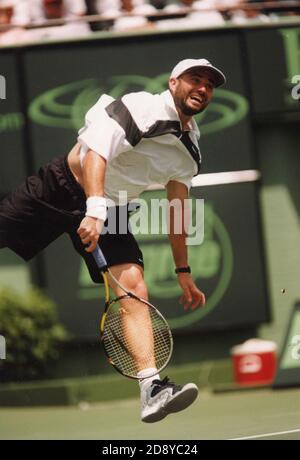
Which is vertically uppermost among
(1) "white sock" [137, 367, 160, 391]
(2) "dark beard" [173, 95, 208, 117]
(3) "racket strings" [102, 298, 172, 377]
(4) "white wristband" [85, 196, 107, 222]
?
(2) "dark beard" [173, 95, 208, 117]

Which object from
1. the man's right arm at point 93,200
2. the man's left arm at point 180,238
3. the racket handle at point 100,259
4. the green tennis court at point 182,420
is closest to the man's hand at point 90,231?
the man's right arm at point 93,200

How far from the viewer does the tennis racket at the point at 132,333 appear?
699cm

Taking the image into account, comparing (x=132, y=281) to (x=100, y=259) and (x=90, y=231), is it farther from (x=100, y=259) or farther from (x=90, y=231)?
(x=90, y=231)

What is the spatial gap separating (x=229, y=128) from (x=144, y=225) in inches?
130

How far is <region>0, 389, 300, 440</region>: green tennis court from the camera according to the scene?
9.38 metres

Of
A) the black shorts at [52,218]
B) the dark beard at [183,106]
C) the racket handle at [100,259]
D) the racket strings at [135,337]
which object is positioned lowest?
the racket strings at [135,337]

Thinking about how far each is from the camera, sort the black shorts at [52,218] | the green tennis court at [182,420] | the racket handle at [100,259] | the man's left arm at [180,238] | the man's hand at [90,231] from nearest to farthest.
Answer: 1. the man's hand at [90,231]
2. the racket handle at [100,259]
3. the black shorts at [52,218]
4. the man's left arm at [180,238]
5. the green tennis court at [182,420]

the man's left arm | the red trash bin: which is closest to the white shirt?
the man's left arm

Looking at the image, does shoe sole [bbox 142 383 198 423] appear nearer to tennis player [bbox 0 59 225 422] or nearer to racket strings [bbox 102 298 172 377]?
tennis player [bbox 0 59 225 422]

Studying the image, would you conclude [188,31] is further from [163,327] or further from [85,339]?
[163,327]

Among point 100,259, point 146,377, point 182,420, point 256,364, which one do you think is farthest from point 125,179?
point 256,364

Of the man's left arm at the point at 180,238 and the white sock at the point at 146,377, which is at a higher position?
the man's left arm at the point at 180,238

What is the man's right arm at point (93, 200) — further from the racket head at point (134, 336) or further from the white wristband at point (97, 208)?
the racket head at point (134, 336)

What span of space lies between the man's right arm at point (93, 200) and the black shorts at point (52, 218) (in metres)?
0.28
